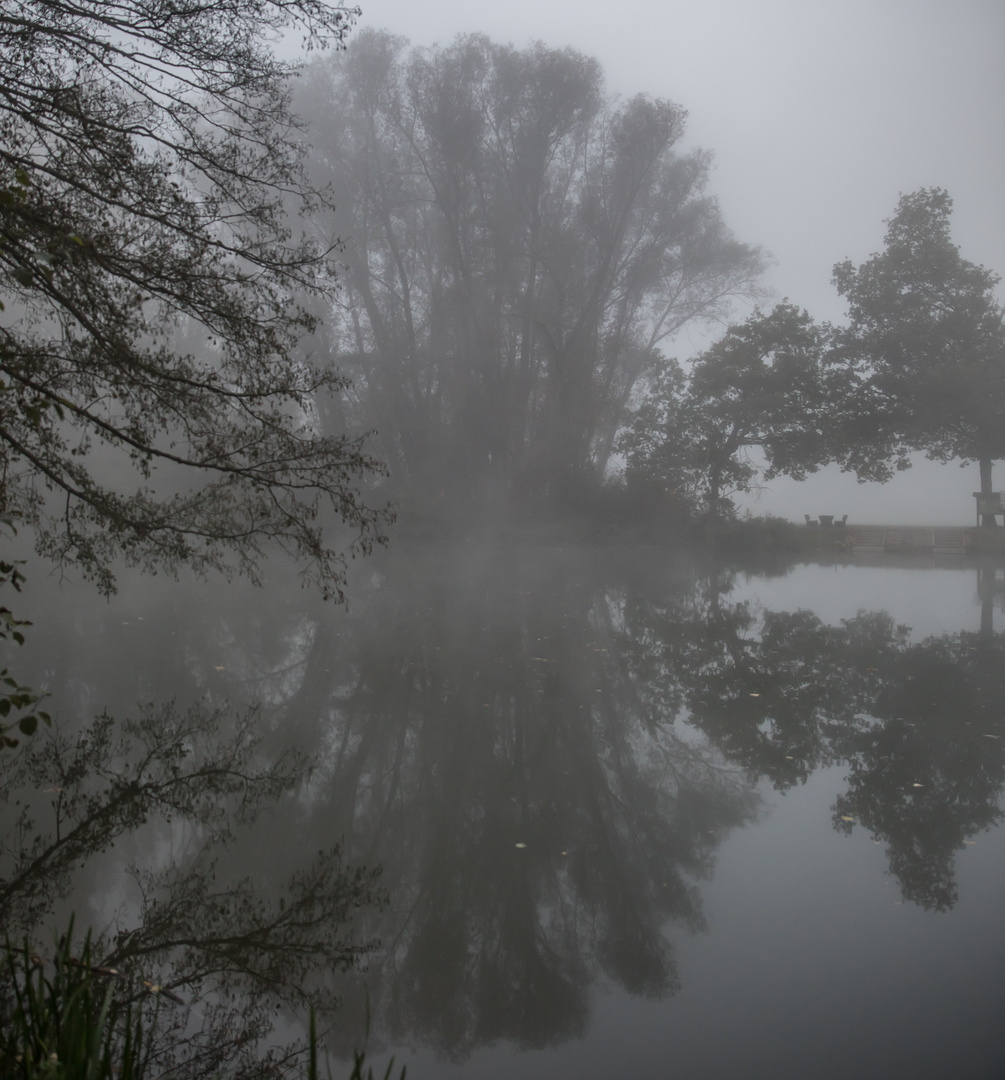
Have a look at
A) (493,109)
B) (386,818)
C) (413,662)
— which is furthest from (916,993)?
(493,109)

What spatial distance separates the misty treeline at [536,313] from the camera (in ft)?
78.3

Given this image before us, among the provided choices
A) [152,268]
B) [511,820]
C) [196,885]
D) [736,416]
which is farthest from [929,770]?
[736,416]

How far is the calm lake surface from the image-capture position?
2.97 metres

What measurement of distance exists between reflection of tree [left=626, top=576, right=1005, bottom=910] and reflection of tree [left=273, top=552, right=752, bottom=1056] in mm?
670

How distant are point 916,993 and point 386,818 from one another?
2.66 metres

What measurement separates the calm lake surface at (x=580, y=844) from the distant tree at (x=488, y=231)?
1531 centimetres

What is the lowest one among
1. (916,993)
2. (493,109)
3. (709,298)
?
(916,993)

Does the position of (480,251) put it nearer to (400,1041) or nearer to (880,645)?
(880,645)

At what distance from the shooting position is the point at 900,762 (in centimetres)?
575

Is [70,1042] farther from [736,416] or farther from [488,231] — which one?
[488,231]

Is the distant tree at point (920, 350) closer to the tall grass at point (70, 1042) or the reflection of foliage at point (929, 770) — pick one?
the reflection of foliage at point (929, 770)

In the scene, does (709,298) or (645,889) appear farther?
(709,298)

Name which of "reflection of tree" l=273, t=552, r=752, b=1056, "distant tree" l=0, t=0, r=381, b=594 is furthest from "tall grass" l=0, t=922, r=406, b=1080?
"distant tree" l=0, t=0, r=381, b=594

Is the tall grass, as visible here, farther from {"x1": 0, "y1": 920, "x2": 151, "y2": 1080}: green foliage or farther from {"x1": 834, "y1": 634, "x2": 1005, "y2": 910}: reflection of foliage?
{"x1": 834, "y1": 634, "x2": 1005, "y2": 910}: reflection of foliage
